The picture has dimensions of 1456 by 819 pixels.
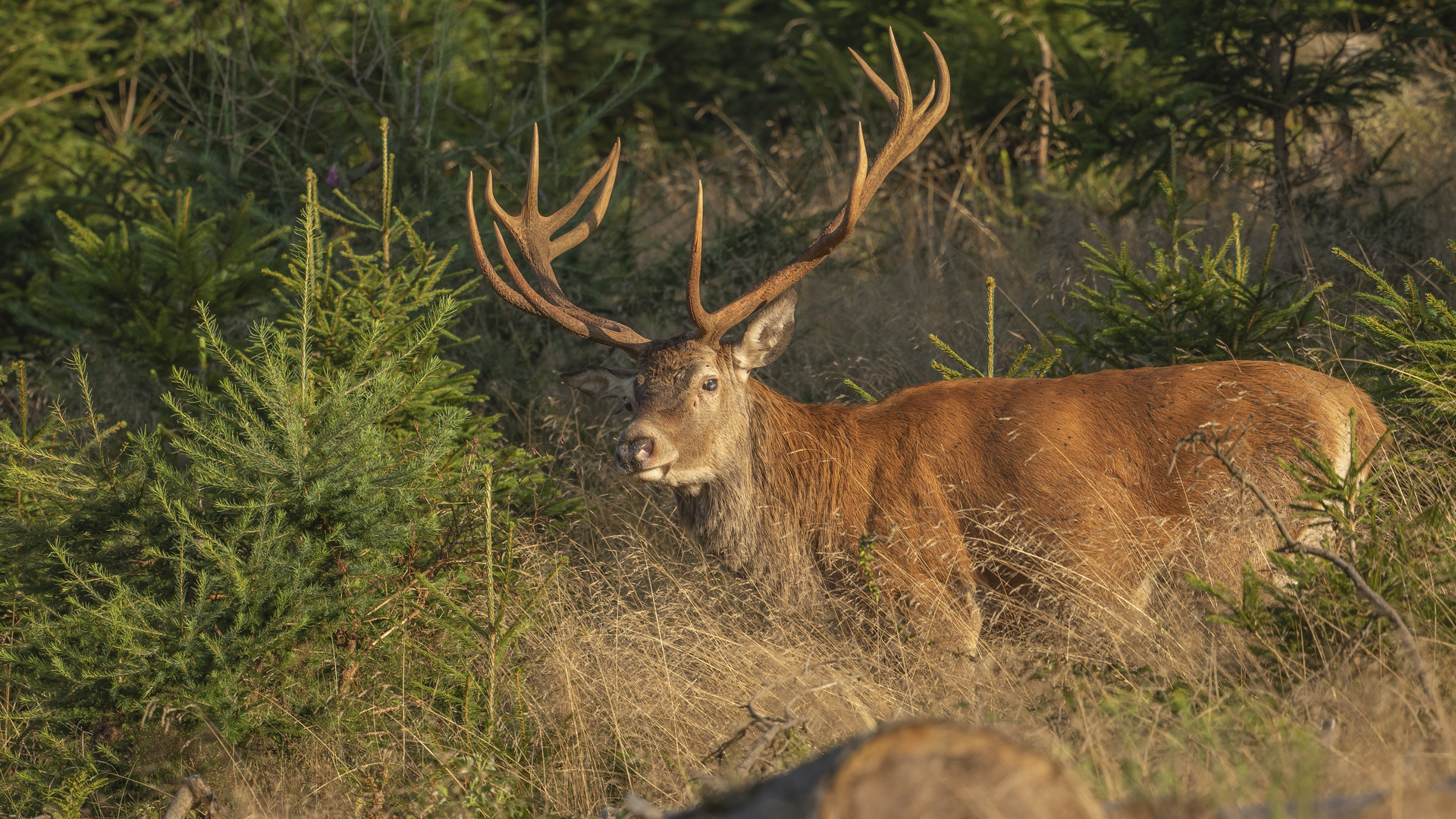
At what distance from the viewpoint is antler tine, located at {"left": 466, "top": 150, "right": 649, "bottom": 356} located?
5102 millimetres

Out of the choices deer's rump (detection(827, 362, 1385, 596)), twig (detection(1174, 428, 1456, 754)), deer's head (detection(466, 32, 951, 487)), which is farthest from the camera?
deer's head (detection(466, 32, 951, 487))

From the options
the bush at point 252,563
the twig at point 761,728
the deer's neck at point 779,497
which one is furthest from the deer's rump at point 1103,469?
the bush at point 252,563

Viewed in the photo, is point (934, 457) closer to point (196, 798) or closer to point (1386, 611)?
point (1386, 611)

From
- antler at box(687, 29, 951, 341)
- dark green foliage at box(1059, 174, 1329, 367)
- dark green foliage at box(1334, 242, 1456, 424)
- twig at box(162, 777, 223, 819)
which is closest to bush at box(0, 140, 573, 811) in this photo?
twig at box(162, 777, 223, 819)

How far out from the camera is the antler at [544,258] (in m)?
5.10

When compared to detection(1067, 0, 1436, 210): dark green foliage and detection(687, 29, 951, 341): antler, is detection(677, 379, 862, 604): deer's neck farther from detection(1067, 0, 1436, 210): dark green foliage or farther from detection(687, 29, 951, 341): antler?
detection(1067, 0, 1436, 210): dark green foliage

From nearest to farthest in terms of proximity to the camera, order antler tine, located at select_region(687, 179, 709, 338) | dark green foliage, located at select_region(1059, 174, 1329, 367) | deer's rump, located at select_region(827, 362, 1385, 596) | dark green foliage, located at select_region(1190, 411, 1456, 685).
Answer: dark green foliage, located at select_region(1190, 411, 1456, 685), deer's rump, located at select_region(827, 362, 1385, 596), antler tine, located at select_region(687, 179, 709, 338), dark green foliage, located at select_region(1059, 174, 1329, 367)

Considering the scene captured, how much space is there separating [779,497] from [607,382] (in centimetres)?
95

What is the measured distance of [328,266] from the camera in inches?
188

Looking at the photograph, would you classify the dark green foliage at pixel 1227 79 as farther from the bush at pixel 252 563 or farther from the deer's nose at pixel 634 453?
the bush at pixel 252 563

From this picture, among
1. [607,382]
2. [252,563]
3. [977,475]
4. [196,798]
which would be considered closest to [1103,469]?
[977,475]

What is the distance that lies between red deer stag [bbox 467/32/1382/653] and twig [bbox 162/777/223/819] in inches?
72.0

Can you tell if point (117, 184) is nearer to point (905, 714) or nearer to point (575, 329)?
point (575, 329)

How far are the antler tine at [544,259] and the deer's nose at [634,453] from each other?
0.63 metres
